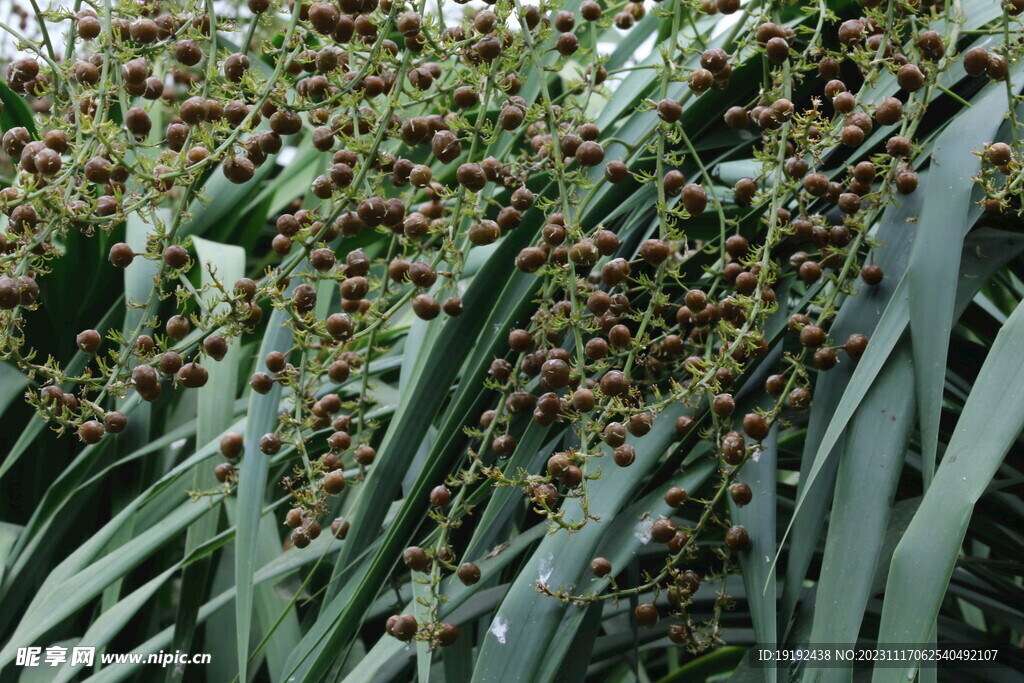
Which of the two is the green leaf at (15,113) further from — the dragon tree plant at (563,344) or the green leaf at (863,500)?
the green leaf at (863,500)

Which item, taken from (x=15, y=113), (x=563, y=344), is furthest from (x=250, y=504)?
(x=15, y=113)

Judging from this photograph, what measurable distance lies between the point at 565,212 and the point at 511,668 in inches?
11.7

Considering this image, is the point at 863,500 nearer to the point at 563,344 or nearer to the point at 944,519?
the point at 944,519

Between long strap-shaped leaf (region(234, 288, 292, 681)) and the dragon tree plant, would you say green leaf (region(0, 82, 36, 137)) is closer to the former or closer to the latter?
the dragon tree plant

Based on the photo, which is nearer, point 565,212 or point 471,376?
point 565,212

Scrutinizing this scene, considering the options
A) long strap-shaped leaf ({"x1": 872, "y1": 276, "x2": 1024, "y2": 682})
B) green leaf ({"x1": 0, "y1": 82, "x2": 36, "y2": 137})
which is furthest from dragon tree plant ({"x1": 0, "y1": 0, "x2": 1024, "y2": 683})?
green leaf ({"x1": 0, "y1": 82, "x2": 36, "y2": 137})

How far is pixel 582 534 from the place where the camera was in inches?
25.8

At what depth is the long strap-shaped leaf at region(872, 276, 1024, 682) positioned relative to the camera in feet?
1.60

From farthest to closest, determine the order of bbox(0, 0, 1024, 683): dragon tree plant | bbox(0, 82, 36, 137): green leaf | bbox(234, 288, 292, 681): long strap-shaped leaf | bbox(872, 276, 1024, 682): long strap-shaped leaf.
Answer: bbox(0, 82, 36, 137): green leaf
bbox(234, 288, 292, 681): long strap-shaped leaf
bbox(0, 0, 1024, 683): dragon tree plant
bbox(872, 276, 1024, 682): long strap-shaped leaf

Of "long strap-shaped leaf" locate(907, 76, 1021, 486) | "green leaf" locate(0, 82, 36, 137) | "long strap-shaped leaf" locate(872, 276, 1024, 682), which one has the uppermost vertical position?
"green leaf" locate(0, 82, 36, 137)

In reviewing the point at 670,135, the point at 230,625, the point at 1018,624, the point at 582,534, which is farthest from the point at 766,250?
the point at 230,625

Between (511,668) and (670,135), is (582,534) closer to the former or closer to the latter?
(511,668)

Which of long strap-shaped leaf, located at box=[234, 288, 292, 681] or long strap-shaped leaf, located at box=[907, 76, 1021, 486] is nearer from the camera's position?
long strap-shaped leaf, located at box=[907, 76, 1021, 486]

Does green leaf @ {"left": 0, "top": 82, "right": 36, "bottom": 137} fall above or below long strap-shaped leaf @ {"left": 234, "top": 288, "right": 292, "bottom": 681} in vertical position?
above
